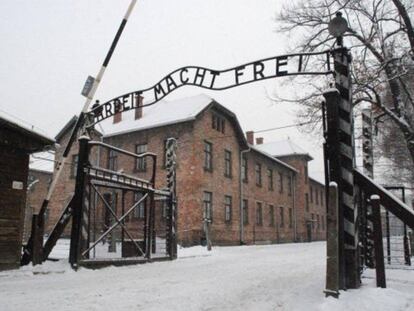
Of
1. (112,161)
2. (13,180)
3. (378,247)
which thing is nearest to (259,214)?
(112,161)

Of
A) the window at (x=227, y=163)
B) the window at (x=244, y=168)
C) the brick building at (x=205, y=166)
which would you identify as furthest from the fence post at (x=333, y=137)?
the window at (x=244, y=168)

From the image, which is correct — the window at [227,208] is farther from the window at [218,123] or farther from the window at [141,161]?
the window at [141,161]

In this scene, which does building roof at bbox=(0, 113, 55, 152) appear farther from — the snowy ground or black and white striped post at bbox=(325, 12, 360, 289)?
black and white striped post at bbox=(325, 12, 360, 289)

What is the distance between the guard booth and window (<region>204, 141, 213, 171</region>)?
16.7m

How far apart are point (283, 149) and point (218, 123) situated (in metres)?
18.3

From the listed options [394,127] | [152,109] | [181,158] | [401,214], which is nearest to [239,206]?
[181,158]

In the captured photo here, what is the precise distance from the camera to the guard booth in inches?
341

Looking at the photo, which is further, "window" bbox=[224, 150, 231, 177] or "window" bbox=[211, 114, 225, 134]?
"window" bbox=[224, 150, 231, 177]

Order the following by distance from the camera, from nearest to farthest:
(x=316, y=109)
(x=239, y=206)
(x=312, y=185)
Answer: (x=316, y=109), (x=239, y=206), (x=312, y=185)

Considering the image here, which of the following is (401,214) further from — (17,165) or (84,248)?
(17,165)

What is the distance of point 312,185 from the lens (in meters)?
47.4

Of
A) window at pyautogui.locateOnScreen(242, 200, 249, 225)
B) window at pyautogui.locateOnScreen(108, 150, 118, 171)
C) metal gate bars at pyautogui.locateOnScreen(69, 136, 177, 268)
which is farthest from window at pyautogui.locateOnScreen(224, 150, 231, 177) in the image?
metal gate bars at pyautogui.locateOnScreen(69, 136, 177, 268)

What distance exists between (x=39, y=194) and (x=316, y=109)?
102 ft

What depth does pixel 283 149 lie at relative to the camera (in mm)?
44094
